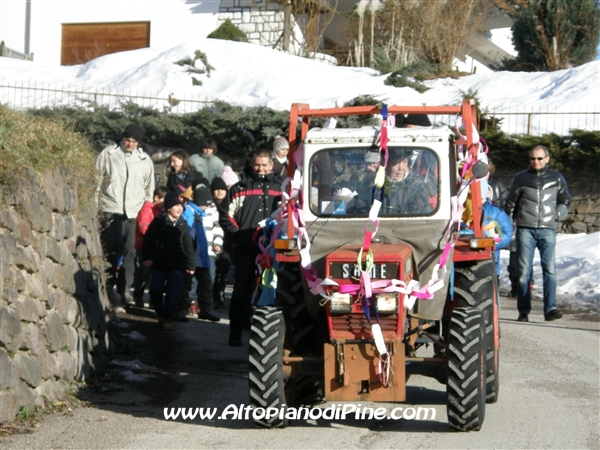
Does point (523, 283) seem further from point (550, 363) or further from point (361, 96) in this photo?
point (361, 96)

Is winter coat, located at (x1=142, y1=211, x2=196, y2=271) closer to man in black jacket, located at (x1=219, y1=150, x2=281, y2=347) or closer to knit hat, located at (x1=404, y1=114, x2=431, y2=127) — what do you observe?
man in black jacket, located at (x1=219, y1=150, x2=281, y2=347)

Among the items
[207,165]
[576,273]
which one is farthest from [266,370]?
[576,273]

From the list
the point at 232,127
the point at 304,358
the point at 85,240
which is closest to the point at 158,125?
the point at 232,127

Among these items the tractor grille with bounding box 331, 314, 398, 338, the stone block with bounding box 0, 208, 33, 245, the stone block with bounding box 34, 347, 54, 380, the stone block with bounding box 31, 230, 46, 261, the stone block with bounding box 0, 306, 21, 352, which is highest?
the stone block with bounding box 0, 208, 33, 245

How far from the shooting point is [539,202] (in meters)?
12.6

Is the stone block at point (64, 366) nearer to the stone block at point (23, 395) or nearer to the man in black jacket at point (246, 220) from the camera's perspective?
the stone block at point (23, 395)

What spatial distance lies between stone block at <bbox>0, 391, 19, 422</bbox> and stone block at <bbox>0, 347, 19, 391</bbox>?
0.05m

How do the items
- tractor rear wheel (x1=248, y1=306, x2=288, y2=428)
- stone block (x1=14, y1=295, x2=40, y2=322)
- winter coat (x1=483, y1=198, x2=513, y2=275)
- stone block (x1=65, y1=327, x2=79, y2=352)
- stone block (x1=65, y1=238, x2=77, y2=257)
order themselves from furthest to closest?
winter coat (x1=483, y1=198, x2=513, y2=275) → stone block (x1=65, y1=238, x2=77, y2=257) → stone block (x1=65, y1=327, x2=79, y2=352) → stone block (x1=14, y1=295, x2=40, y2=322) → tractor rear wheel (x1=248, y1=306, x2=288, y2=428)

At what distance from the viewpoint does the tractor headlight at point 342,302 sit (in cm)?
663

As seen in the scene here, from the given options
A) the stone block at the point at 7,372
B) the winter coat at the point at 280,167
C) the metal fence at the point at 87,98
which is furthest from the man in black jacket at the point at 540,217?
the metal fence at the point at 87,98

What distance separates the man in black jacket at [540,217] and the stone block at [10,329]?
7.18m

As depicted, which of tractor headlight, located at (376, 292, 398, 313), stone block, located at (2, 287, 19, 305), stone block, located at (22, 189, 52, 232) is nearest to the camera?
tractor headlight, located at (376, 292, 398, 313)

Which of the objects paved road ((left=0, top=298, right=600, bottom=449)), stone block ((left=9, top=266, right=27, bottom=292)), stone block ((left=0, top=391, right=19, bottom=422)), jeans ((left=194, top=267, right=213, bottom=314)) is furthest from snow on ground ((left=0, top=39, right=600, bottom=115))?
stone block ((left=0, top=391, right=19, bottom=422))

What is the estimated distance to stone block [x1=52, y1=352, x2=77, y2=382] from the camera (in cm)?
787
